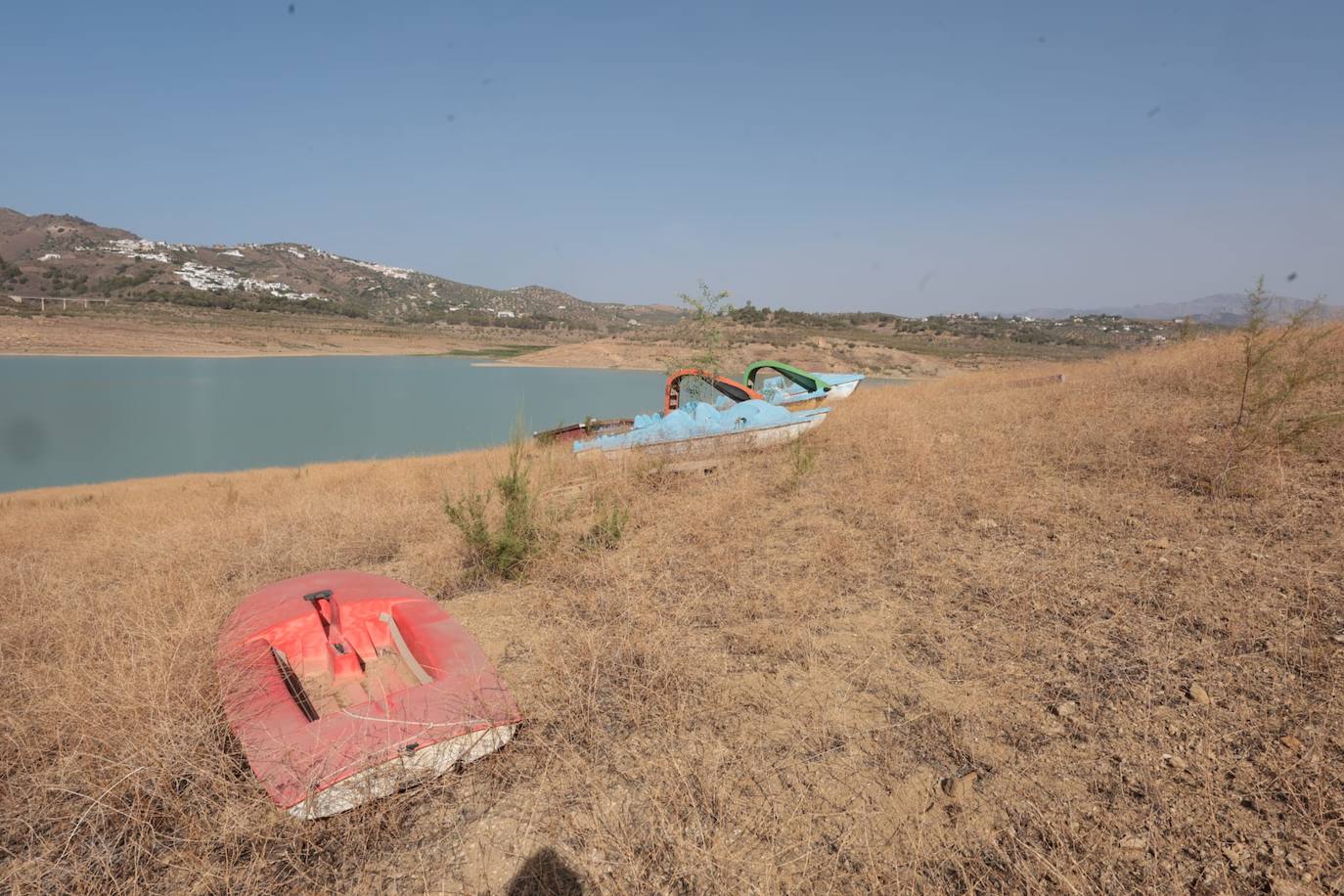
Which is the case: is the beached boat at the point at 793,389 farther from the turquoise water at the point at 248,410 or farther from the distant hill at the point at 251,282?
the distant hill at the point at 251,282

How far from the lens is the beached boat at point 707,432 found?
333 inches

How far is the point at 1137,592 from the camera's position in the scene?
3760 mm

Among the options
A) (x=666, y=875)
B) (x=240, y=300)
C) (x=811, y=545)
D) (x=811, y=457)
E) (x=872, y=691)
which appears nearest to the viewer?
(x=666, y=875)

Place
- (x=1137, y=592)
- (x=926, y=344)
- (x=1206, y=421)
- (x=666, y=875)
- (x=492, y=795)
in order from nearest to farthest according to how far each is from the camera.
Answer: (x=666, y=875), (x=492, y=795), (x=1137, y=592), (x=1206, y=421), (x=926, y=344)

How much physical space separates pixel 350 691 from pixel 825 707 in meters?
2.98

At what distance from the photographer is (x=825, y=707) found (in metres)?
3.08

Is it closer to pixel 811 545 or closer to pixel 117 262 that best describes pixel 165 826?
pixel 811 545

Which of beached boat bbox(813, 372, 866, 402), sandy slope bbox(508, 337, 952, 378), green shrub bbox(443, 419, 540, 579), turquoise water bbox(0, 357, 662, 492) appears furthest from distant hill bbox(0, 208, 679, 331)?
green shrub bbox(443, 419, 540, 579)

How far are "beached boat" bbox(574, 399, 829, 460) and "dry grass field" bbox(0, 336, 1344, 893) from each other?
2.39 metres

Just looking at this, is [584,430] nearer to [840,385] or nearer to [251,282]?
[840,385]

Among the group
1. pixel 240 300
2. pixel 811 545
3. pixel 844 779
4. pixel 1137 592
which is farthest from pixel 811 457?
pixel 240 300

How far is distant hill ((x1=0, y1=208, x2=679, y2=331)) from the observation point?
79812 millimetres

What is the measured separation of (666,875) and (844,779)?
0.89m

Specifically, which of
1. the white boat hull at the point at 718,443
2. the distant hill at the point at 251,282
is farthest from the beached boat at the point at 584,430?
the distant hill at the point at 251,282
